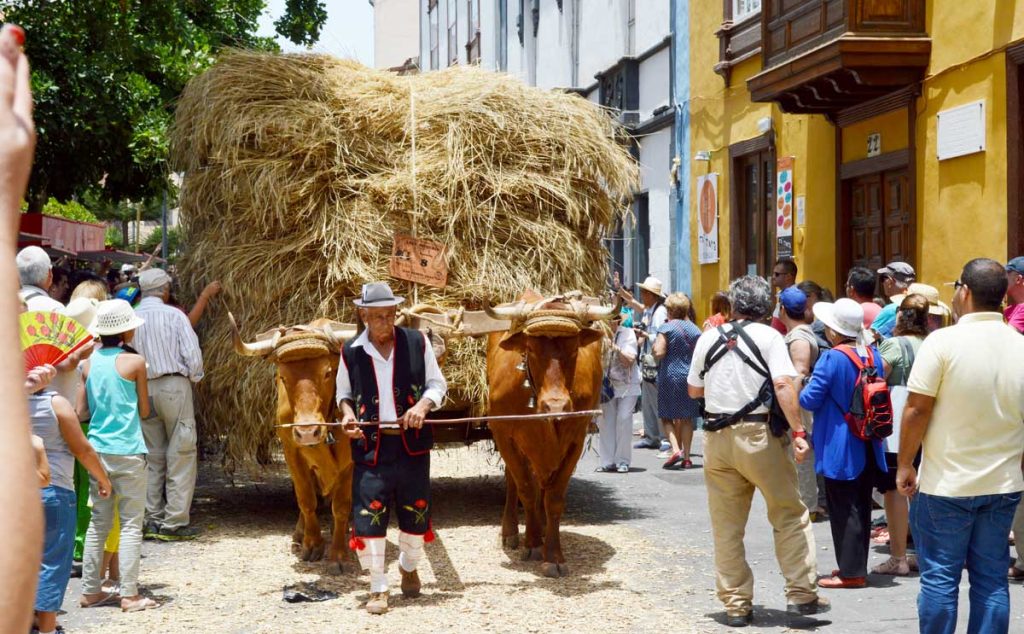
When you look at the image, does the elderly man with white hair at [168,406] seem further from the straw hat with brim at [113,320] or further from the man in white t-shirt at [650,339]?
the man in white t-shirt at [650,339]

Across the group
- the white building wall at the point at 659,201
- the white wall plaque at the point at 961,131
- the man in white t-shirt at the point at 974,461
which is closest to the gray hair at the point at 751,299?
the man in white t-shirt at the point at 974,461

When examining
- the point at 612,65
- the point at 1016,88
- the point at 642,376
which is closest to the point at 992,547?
the point at 1016,88

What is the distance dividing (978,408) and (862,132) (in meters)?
8.69

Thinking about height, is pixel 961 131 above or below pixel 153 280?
above

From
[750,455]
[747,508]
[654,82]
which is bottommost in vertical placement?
[747,508]

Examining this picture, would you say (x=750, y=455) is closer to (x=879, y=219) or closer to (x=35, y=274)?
(x=35, y=274)

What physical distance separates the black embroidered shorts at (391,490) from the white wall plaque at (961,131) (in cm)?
659

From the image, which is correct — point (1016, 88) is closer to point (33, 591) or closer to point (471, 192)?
point (471, 192)

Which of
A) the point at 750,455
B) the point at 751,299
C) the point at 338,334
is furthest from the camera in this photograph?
the point at 338,334

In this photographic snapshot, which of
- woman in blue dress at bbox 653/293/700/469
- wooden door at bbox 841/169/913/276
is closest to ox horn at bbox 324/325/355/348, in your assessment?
woman in blue dress at bbox 653/293/700/469

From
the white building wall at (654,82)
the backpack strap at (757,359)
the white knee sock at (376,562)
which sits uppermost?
the white building wall at (654,82)

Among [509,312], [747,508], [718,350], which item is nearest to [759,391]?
[718,350]

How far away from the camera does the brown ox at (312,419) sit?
7844mm

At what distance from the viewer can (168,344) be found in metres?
8.96
